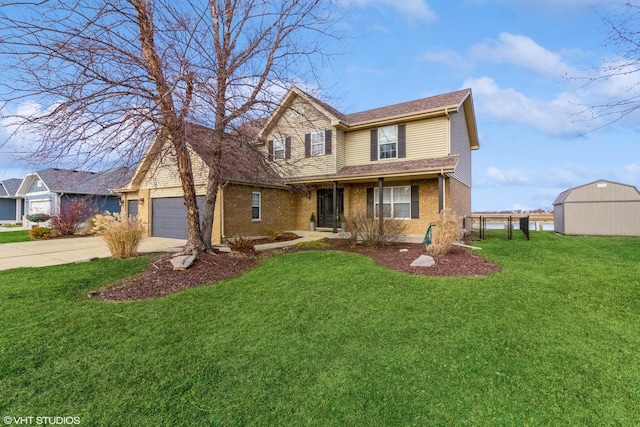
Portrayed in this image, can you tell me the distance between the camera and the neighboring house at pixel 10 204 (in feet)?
101

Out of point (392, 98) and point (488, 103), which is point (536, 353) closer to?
point (392, 98)

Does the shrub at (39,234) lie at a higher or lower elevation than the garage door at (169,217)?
lower

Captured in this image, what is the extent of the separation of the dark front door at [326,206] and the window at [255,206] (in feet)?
12.3

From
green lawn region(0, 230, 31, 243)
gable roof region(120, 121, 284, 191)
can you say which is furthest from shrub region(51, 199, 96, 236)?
gable roof region(120, 121, 284, 191)

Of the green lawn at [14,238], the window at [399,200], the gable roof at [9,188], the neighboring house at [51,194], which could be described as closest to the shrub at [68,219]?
the green lawn at [14,238]

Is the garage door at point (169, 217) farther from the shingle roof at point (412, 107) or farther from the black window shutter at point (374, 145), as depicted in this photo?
the shingle roof at point (412, 107)

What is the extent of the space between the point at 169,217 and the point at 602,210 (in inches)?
906

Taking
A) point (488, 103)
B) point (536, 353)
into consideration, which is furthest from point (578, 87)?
point (488, 103)

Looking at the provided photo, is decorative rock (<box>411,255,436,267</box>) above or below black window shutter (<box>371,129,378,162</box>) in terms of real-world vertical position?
below

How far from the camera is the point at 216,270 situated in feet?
24.6

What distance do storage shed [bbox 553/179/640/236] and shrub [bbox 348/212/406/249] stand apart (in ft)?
41.4

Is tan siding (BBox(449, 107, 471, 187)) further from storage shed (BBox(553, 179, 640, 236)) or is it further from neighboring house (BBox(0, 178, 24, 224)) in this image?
neighboring house (BBox(0, 178, 24, 224))

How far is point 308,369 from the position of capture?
3.30 m

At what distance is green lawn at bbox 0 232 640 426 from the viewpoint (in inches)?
107
